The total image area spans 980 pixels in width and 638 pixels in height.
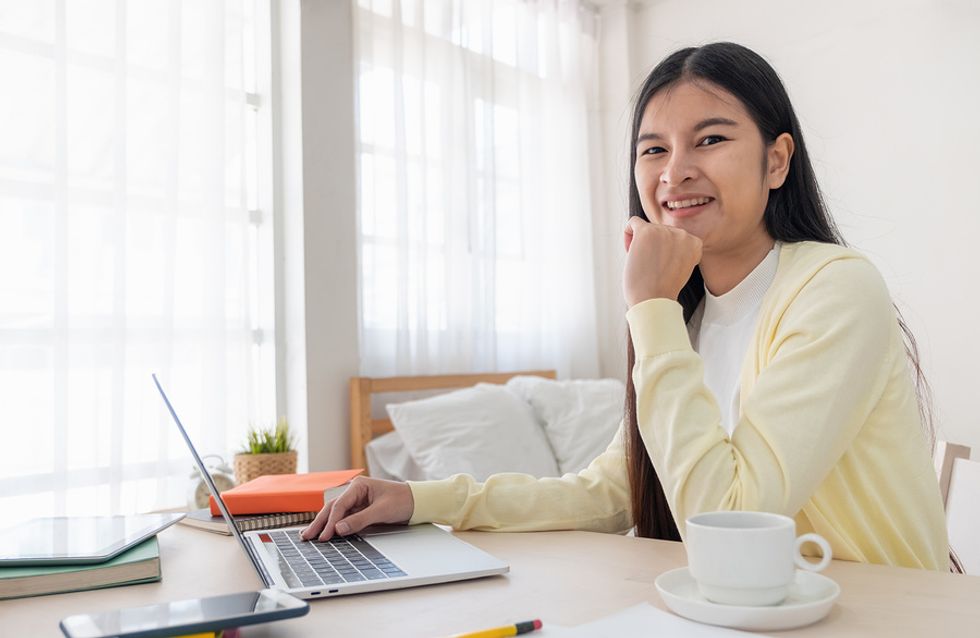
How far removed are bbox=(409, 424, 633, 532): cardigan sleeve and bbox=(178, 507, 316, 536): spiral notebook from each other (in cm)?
18

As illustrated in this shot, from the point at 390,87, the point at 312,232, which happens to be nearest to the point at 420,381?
the point at 312,232

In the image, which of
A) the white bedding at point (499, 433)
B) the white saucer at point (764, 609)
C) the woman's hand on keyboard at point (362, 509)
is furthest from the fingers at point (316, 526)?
the white bedding at point (499, 433)

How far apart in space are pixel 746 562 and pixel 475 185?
8.97 feet

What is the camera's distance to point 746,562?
2.03 ft

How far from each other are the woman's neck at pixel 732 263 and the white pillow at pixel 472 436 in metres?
1.41

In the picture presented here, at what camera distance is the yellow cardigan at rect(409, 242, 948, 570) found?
0.88 meters

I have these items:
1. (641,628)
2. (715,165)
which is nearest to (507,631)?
(641,628)

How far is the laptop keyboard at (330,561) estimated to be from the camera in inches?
30.1

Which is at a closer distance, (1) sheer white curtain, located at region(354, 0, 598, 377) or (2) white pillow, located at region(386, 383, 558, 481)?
(2) white pillow, located at region(386, 383, 558, 481)

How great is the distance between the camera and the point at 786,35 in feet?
11.2

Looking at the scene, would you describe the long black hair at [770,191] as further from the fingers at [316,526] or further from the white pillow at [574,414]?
the white pillow at [574,414]

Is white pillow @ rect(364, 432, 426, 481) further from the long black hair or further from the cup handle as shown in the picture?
the cup handle

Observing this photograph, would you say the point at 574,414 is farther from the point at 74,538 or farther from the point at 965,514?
the point at 74,538

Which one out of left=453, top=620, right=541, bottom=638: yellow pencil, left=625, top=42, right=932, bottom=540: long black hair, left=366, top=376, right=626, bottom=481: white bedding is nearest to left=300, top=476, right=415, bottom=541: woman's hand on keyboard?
left=625, top=42, right=932, bottom=540: long black hair
